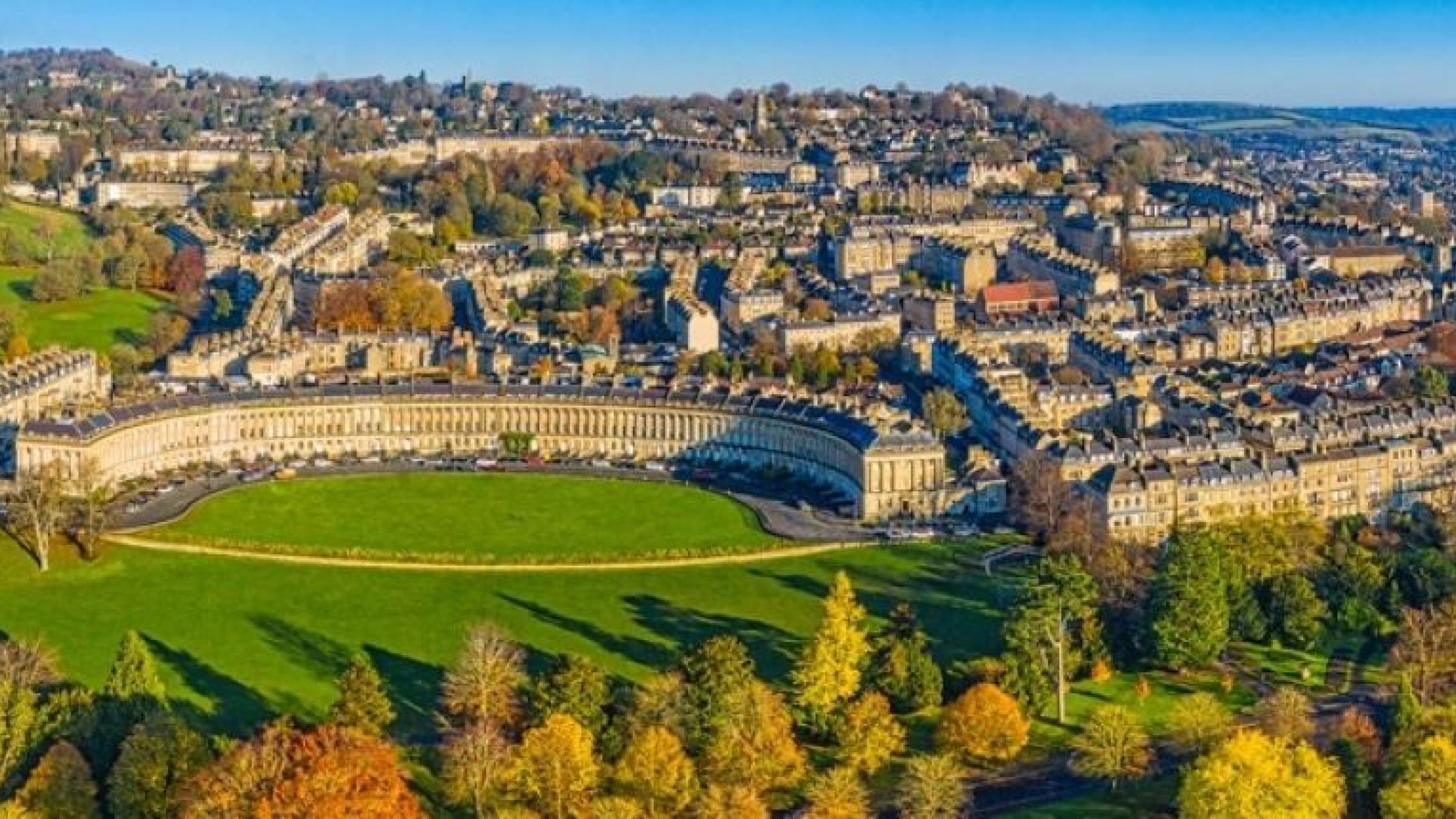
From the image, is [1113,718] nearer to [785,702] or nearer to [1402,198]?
[785,702]

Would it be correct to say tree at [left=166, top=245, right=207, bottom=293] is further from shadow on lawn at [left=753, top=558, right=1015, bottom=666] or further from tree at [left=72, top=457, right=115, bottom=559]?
shadow on lawn at [left=753, top=558, right=1015, bottom=666]

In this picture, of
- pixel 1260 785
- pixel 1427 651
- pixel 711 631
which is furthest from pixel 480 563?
pixel 1260 785

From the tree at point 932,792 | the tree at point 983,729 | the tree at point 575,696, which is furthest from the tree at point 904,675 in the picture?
the tree at point 575,696

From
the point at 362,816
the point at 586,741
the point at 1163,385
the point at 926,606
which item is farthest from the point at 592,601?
the point at 1163,385

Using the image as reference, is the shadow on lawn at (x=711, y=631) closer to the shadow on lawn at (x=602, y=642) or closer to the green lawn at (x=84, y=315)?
the shadow on lawn at (x=602, y=642)

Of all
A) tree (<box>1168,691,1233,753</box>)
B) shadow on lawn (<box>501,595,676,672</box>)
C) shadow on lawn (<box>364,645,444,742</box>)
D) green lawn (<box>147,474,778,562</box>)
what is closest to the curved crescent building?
green lawn (<box>147,474,778,562</box>)

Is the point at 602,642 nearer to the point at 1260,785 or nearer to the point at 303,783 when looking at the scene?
the point at 303,783
